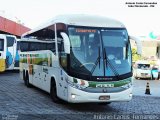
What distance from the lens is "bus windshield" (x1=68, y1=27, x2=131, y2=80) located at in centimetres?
1206

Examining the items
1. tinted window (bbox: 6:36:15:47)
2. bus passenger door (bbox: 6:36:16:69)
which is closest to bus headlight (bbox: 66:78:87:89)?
bus passenger door (bbox: 6:36:16:69)

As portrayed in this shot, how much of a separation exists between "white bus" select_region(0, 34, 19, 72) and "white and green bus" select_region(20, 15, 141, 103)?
1506 cm

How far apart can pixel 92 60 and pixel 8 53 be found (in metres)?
18.0

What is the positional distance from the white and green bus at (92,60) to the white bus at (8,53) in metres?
15.1

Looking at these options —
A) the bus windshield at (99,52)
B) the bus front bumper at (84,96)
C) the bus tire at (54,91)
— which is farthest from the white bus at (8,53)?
the bus front bumper at (84,96)

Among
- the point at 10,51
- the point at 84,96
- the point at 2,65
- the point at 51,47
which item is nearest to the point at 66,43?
the point at 84,96

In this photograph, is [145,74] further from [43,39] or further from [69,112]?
[69,112]

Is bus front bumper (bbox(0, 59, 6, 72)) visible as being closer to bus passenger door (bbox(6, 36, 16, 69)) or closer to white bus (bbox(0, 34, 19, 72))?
white bus (bbox(0, 34, 19, 72))

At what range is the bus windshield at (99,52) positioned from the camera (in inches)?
475

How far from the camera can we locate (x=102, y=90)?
1191cm

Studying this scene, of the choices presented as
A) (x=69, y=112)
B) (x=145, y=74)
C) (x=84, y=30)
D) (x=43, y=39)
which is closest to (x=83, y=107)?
(x=69, y=112)

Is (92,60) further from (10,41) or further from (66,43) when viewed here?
(10,41)

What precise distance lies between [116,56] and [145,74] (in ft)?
85.1

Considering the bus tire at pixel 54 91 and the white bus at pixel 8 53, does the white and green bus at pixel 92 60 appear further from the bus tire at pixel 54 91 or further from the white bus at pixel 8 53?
the white bus at pixel 8 53
